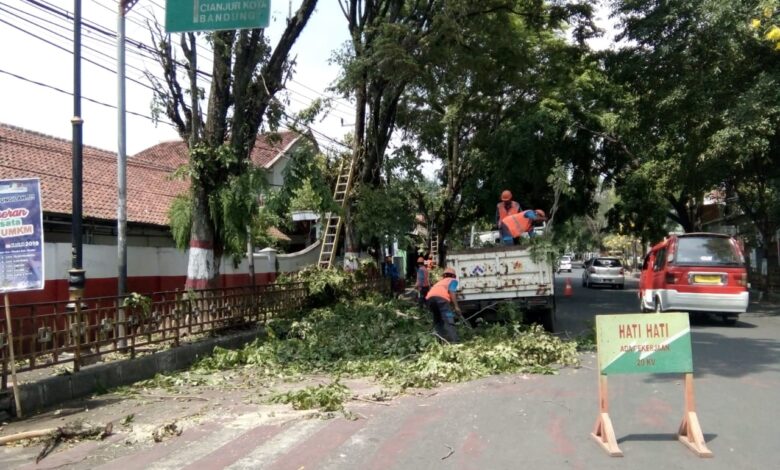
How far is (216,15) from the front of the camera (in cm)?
921

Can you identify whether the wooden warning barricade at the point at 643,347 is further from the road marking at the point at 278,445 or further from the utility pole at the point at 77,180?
the utility pole at the point at 77,180

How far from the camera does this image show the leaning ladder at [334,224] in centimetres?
1943

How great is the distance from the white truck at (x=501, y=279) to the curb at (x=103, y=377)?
15.3 feet

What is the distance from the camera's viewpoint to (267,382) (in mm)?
9117

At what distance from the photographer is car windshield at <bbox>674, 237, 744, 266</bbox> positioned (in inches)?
527

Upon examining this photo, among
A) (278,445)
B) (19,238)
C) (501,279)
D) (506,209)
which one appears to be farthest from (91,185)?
(278,445)

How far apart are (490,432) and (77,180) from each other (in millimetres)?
6869

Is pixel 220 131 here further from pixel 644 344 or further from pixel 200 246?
pixel 644 344

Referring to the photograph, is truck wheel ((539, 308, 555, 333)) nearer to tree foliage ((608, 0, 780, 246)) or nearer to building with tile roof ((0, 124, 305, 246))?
building with tile roof ((0, 124, 305, 246))

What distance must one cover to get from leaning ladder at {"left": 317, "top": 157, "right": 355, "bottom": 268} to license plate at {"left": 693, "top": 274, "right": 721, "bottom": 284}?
31.6 feet

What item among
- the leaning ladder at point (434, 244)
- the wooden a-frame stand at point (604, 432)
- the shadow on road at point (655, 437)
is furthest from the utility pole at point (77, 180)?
the leaning ladder at point (434, 244)

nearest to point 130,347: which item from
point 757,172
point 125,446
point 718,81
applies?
point 125,446

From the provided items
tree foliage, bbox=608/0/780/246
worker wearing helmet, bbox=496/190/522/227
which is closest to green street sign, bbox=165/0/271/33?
worker wearing helmet, bbox=496/190/522/227

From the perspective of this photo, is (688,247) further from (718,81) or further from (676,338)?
(676,338)
